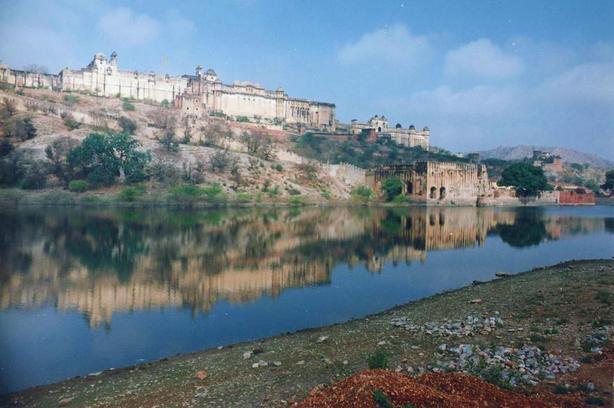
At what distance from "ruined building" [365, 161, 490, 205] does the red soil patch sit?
3864cm

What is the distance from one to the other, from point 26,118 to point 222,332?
34.7m

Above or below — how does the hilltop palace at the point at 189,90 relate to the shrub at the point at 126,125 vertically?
above

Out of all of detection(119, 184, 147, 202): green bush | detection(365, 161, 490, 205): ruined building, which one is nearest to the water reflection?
detection(119, 184, 147, 202): green bush

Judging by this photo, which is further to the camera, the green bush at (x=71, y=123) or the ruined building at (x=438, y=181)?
the ruined building at (x=438, y=181)

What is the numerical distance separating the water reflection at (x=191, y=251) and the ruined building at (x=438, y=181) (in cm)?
1596

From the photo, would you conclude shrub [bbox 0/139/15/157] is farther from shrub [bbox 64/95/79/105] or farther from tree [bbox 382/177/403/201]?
tree [bbox 382/177/403/201]

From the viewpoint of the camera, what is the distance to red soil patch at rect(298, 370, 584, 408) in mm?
3920

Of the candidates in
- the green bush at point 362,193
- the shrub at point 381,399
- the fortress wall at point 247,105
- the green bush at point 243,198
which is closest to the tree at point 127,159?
the green bush at point 243,198

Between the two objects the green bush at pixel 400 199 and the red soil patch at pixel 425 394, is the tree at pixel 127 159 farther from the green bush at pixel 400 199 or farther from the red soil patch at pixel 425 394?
the red soil patch at pixel 425 394

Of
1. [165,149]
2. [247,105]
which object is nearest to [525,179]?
[165,149]

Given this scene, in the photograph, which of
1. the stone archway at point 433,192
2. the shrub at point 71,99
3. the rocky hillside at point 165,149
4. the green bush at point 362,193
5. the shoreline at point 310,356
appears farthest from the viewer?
the shrub at point 71,99

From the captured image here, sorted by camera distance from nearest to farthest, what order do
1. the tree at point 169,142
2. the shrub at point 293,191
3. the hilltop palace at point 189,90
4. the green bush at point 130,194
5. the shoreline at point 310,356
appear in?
1. the shoreline at point 310,356
2. the green bush at point 130,194
3. the shrub at point 293,191
4. the tree at point 169,142
5. the hilltop palace at point 189,90

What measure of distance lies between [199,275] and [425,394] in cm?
867

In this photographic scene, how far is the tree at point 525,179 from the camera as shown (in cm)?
4612
